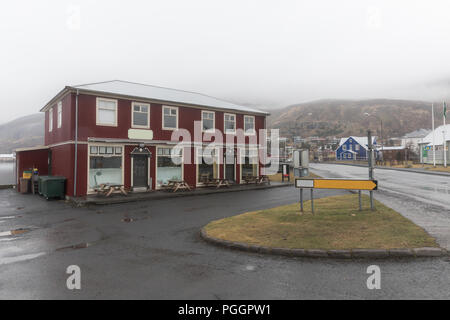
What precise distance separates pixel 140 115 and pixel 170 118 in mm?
2287

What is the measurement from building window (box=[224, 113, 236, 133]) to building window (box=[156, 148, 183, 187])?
5083mm

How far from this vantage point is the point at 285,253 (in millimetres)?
6242

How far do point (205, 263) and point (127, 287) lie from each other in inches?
66.6

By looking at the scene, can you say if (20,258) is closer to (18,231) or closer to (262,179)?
(18,231)

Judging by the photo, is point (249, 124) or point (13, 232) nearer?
point (13, 232)

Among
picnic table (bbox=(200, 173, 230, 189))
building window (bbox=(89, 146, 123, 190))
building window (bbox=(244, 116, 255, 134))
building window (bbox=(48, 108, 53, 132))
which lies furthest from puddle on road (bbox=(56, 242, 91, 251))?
building window (bbox=(244, 116, 255, 134))

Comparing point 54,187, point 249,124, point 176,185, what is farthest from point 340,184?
point 249,124

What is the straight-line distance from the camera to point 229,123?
963 inches

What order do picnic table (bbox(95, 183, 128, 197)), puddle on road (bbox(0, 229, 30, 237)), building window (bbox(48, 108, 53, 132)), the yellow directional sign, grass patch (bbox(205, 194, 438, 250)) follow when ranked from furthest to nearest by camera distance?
building window (bbox(48, 108, 53, 132)) < picnic table (bbox(95, 183, 128, 197)) < the yellow directional sign < puddle on road (bbox(0, 229, 30, 237)) < grass patch (bbox(205, 194, 438, 250))

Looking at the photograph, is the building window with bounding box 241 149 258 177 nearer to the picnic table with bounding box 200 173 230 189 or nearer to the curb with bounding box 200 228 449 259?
the picnic table with bounding box 200 173 230 189

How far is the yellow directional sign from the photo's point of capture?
926 centimetres

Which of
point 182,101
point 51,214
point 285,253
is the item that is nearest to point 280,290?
point 285,253
